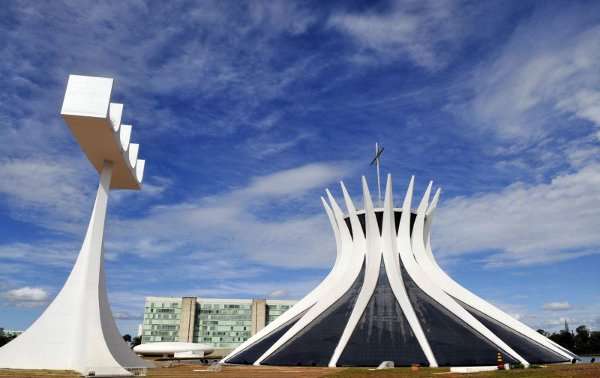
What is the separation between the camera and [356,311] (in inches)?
1081

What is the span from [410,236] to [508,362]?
1176cm

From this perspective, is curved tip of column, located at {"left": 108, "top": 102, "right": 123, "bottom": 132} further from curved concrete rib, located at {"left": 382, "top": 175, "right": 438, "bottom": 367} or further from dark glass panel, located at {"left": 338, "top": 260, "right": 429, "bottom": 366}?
curved concrete rib, located at {"left": 382, "top": 175, "right": 438, "bottom": 367}

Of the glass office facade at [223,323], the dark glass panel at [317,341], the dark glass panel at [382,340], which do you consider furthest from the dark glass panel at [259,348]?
the glass office facade at [223,323]

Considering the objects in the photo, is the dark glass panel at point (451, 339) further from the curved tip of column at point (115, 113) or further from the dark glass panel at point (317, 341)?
the curved tip of column at point (115, 113)

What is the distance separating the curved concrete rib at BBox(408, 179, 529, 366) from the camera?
24.8 m

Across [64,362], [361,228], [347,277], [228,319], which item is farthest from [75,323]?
[228,319]

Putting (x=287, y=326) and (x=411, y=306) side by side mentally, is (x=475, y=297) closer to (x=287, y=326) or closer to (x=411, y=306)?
(x=411, y=306)

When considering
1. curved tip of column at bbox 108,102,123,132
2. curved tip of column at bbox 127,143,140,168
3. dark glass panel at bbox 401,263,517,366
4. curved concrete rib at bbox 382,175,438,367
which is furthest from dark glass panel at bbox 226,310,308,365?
curved tip of column at bbox 108,102,123,132

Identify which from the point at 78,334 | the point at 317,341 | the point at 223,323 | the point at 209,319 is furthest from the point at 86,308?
the point at 223,323

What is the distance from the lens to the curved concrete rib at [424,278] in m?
24.8

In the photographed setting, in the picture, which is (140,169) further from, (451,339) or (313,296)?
(451,339)

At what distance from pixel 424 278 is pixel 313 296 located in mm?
8144

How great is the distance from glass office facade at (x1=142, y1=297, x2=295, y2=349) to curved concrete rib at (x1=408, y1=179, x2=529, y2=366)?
1943 inches

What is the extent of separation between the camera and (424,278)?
98.8ft
